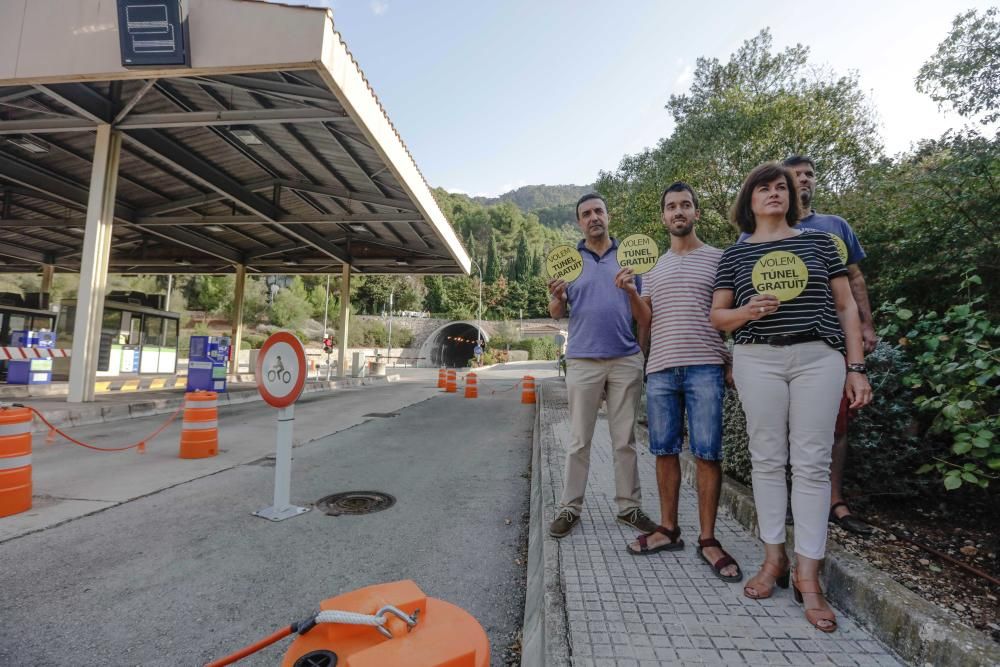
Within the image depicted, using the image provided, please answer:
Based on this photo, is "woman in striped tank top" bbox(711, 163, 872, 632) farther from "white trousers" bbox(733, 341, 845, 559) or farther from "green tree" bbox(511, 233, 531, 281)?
"green tree" bbox(511, 233, 531, 281)

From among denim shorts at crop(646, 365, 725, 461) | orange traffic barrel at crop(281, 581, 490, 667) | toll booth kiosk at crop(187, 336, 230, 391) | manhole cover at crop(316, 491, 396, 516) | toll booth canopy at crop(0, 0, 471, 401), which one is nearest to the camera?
orange traffic barrel at crop(281, 581, 490, 667)

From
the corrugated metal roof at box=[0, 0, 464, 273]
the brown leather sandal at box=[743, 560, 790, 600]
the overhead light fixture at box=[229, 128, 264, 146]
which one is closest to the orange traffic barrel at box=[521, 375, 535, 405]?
the corrugated metal roof at box=[0, 0, 464, 273]

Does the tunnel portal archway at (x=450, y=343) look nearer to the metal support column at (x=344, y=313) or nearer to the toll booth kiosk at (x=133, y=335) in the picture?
the metal support column at (x=344, y=313)

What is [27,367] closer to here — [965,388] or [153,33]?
[153,33]

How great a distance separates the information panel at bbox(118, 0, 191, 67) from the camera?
6.70 metres

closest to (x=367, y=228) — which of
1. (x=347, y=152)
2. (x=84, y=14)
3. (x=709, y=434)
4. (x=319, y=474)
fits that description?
(x=347, y=152)

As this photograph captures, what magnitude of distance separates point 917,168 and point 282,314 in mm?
48227

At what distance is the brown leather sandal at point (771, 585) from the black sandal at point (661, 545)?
1.59 feet

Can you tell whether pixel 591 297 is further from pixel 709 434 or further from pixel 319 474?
pixel 319 474

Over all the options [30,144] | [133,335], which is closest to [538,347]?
[133,335]

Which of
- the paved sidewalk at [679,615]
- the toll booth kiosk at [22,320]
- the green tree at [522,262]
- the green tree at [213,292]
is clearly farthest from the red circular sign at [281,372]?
the green tree at [522,262]

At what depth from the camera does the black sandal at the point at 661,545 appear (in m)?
2.68

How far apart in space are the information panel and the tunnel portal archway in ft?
131

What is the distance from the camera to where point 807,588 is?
2.05 metres
